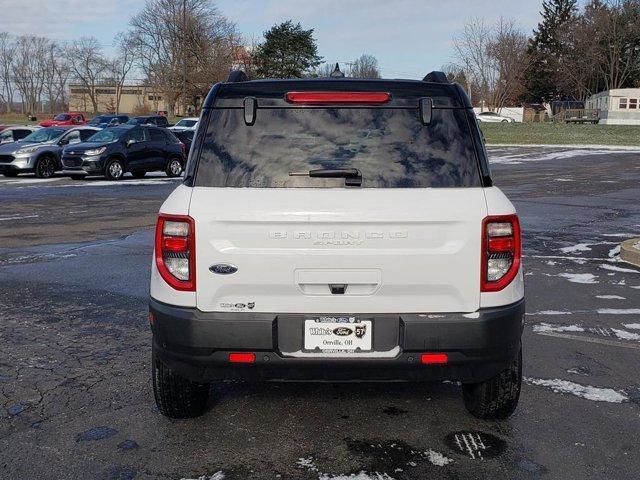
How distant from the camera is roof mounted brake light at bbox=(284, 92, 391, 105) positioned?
3.61 m

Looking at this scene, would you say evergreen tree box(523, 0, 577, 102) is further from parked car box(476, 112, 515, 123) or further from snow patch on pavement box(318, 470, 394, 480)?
snow patch on pavement box(318, 470, 394, 480)

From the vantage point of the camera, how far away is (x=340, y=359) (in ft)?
11.3

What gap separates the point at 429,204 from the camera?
343cm

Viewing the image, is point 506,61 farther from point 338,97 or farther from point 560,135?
Answer: point 338,97

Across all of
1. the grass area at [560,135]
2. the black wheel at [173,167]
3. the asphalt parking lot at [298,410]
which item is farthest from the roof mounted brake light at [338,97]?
the grass area at [560,135]

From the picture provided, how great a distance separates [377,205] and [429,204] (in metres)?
0.25

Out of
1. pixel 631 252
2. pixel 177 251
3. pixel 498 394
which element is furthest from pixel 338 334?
pixel 631 252

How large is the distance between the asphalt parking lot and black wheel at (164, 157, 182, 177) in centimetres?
1536

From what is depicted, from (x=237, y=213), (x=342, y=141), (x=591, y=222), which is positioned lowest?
(x=591, y=222)

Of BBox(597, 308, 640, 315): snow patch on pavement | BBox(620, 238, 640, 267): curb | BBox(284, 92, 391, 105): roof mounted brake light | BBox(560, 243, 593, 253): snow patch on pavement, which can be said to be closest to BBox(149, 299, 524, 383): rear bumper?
BBox(284, 92, 391, 105): roof mounted brake light

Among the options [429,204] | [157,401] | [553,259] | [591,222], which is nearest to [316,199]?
[429,204]

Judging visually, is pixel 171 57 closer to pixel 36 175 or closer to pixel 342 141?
pixel 36 175

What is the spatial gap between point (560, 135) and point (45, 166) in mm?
36983

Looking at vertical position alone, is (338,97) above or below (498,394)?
above
